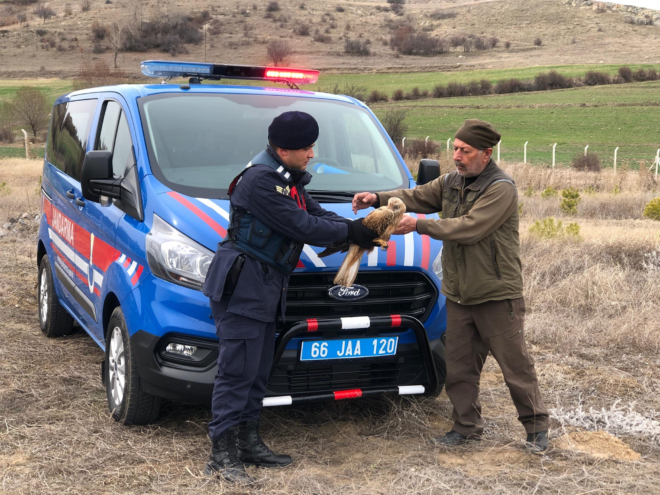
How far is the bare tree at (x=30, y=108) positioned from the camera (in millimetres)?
45031

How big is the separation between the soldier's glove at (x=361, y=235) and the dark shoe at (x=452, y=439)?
48.5 inches

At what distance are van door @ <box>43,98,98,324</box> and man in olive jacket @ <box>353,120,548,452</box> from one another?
2.10m

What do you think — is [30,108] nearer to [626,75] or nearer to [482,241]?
[482,241]

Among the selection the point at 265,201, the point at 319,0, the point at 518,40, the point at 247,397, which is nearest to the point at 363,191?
the point at 265,201

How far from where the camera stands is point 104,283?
4191 millimetres

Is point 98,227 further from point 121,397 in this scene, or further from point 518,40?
point 518,40

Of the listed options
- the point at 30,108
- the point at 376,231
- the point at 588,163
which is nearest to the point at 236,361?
the point at 376,231

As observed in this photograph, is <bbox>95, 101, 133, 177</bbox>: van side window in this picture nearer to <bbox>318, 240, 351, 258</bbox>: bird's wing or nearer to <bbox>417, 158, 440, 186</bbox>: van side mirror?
<bbox>318, 240, 351, 258</bbox>: bird's wing

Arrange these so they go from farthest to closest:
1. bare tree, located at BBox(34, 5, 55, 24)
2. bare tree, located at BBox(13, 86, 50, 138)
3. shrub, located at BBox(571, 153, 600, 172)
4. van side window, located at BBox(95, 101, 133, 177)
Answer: bare tree, located at BBox(34, 5, 55, 24)
bare tree, located at BBox(13, 86, 50, 138)
shrub, located at BBox(571, 153, 600, 172)
van side window, located at BBox(95, 101, 133, 177)

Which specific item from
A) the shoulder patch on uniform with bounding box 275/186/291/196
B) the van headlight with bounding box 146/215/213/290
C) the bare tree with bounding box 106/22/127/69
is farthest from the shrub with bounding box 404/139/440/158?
the bare tree with bounding box 106/22/127/69

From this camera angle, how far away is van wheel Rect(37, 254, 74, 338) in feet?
19.1

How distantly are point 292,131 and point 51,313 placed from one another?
11.1ft

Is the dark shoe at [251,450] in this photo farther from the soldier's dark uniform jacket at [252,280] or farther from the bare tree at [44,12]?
the bare tree at [44,12]

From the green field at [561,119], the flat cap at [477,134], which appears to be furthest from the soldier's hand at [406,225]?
the green field at [561,119]
